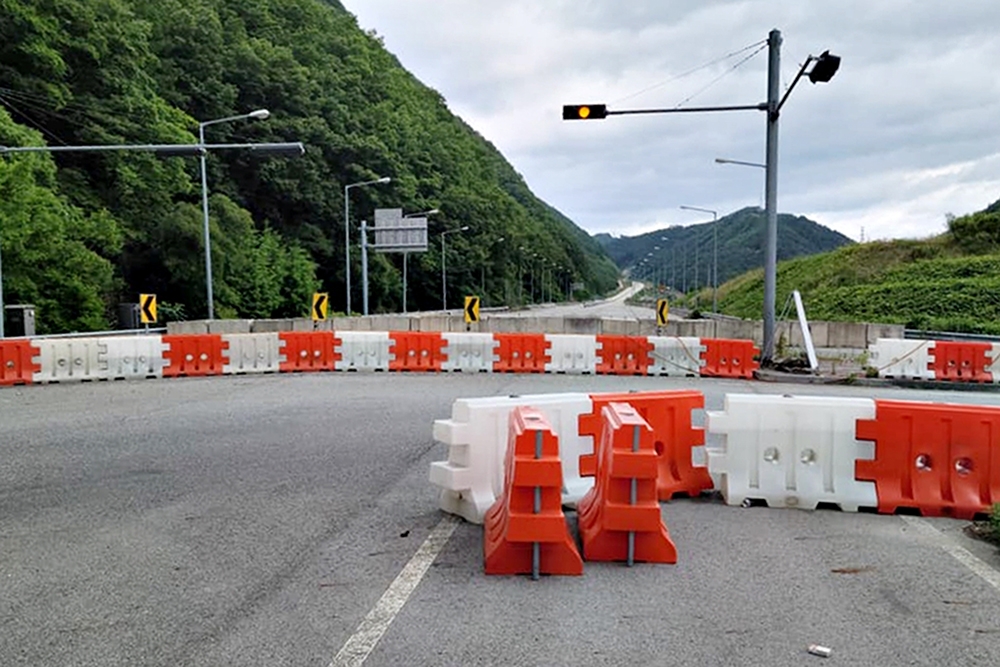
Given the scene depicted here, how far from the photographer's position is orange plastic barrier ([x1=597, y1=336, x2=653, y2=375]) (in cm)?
1823

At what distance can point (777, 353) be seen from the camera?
2069 cm

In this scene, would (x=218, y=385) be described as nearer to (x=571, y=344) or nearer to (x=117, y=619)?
(x=571, y=344)

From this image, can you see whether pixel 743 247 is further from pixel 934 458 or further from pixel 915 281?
pixel 934 458

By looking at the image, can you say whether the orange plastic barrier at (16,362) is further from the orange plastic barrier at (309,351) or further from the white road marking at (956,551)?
the white road marking at (956,551)

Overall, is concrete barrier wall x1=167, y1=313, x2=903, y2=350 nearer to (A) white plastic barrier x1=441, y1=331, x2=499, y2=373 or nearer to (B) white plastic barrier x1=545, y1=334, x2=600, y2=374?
(B) white plastic barrier x1=545, y1=334, x2=600, y2=374

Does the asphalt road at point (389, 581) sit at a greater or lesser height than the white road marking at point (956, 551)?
greater

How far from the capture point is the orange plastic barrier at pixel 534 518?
484cm

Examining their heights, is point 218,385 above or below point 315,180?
below

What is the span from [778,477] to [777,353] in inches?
589

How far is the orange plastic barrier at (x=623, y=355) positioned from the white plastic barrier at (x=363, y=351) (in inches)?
200

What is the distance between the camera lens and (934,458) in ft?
21.1

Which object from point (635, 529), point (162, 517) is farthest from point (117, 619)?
point (635, 529)

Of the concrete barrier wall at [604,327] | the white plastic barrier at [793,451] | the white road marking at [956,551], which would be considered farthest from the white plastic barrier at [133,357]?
the white road marking at [956,551]

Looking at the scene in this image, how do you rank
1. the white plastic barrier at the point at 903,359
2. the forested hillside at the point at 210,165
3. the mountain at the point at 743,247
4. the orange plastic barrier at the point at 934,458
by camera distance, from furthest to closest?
the mountain at the point at 743,247 → the forested hillside at the point at 210,165 → the white plastic barrier at the point at 903,359 → the orange plastic barrier at the point at 934,458
